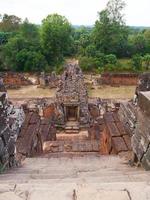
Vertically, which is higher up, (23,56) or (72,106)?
(23,56)

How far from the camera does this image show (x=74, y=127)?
1719 centimetres

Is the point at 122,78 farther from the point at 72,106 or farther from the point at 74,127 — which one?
the point at 74,127

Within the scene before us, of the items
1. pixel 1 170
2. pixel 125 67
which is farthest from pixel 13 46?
pixel 1 170

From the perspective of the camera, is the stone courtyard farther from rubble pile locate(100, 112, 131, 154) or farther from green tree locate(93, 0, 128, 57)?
green tree locate(93, 0, 128, 57)

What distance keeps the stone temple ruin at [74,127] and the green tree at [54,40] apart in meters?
20.4

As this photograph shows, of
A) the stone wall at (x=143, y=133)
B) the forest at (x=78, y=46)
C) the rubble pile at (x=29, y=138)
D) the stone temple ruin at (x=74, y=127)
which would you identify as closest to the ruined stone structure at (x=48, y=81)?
the forest at (x=78, y=46)

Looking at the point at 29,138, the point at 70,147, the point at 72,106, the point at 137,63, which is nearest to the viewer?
the point at 29,138

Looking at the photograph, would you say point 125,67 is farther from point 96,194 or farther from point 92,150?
point 96,194

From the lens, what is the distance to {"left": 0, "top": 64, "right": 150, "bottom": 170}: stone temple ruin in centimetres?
453

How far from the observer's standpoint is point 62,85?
19.4 m

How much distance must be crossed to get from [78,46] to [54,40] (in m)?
8.82

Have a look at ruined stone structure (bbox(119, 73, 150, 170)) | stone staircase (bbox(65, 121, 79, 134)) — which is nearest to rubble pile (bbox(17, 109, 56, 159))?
ruined stone structure (bbox(119, 73, 150, 170))

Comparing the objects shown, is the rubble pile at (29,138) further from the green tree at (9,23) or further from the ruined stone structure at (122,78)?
the green tree at (9,23)

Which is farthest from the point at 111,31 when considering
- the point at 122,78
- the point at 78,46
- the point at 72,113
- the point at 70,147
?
Answer: the point at 70,147
